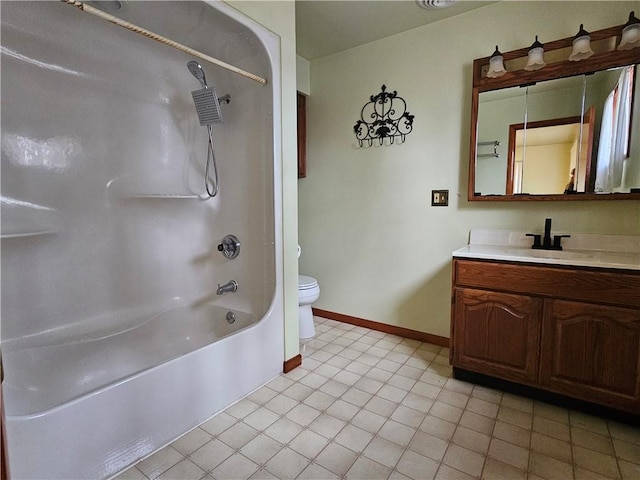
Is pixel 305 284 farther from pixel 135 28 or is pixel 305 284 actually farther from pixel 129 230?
pixel 135 28

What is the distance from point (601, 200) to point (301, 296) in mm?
1940

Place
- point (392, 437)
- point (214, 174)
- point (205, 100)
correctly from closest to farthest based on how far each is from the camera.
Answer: point (392, 437) < point (205, 100) < point (214, 174)

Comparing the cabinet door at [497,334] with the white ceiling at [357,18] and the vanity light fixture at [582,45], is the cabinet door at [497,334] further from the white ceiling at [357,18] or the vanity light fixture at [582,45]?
the white ceiling at [357,18]

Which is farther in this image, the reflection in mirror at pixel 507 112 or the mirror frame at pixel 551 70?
the reflection in mirror at pixel 507 112

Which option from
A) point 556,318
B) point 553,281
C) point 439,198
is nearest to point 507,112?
point 439,198

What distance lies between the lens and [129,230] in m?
2.05

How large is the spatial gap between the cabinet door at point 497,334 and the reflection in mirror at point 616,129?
2.77 feet

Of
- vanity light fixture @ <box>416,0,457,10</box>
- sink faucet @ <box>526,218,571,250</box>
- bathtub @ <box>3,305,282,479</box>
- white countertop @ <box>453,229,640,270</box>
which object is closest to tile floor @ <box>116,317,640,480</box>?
bathtub @ <box>3,305,282,479</box>

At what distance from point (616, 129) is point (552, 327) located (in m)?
1.16

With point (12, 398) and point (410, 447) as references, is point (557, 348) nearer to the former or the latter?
point (410, 447)

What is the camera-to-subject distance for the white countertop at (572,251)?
158cm

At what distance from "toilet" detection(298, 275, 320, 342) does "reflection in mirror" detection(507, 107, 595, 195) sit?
150 centimetres

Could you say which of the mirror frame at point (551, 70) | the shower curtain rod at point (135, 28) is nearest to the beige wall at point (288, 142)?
the shower curtain rod at point (135, 28)

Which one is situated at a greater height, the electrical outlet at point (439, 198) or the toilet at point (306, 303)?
the electrical outlet at point (439, 198)
